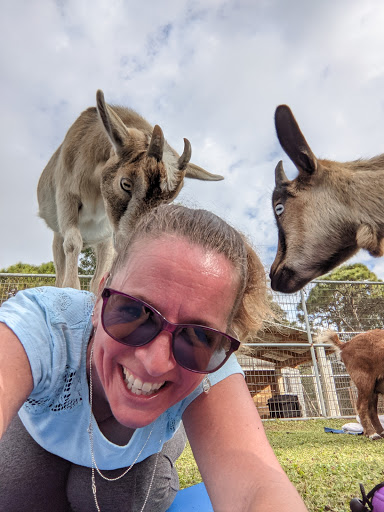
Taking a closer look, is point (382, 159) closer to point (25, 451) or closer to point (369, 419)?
point (369, 419)

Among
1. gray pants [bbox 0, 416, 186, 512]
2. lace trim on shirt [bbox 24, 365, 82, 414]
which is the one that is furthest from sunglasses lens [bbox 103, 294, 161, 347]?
gray pants [bbox 0, 416, 186, 512]

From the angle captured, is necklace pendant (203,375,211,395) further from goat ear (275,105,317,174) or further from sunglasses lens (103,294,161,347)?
goat ear (275,105,317,174)

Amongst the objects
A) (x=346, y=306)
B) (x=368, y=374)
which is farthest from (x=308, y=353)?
(x=368, y=374)

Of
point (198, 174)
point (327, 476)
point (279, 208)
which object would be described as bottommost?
point (327, 476)

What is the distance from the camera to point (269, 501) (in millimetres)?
1217

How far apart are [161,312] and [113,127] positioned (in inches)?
132

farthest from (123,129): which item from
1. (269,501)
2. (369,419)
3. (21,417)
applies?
(369,419)

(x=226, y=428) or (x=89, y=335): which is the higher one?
(x=89, y=335)

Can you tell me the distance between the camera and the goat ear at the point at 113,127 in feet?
13.3

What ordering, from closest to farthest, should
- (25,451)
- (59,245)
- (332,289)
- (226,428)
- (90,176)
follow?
(226,428) → (25,451) → (90,176) → (59,245) → (332,289)

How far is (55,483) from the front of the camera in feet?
5.90

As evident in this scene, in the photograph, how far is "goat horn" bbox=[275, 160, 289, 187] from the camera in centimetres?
483

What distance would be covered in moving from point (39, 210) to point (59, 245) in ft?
2.01

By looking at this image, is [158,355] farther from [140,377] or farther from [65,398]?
[65,398]
